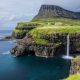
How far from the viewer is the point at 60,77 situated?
139 metres

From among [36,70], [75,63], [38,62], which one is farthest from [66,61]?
[75,63]

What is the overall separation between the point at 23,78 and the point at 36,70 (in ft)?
74.8

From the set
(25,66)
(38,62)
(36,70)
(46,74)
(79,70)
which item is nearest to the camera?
(79,70)

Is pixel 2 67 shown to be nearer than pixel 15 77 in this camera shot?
No

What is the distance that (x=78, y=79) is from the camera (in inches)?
2638

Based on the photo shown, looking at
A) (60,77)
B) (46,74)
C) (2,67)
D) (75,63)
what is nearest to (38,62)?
(2,67)

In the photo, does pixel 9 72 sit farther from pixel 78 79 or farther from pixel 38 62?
pixel 78 79

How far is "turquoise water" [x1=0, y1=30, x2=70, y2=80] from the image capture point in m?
144

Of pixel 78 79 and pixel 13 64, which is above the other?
pixel 78 79

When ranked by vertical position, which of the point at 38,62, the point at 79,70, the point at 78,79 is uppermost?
the point at 78,79

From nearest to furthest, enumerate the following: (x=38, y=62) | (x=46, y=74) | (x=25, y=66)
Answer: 1. (x=46, y=74)
2. (x=25, y=66)
3. (x=38, y=62)

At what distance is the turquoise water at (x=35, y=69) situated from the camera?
144m

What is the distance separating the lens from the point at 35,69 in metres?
166

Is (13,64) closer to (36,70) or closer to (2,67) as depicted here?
(2,67)
